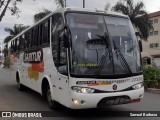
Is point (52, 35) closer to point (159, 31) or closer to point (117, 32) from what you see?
point (117, 32)

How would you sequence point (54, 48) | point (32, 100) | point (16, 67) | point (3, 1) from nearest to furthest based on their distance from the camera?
point (54, 48), point (32, 100), point (3, 1), point (16, 67)

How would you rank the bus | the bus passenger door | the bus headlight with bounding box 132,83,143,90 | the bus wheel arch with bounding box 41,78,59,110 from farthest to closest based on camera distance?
the bus wheel arch with bounding box 41,78,59,110 → the bus headlight with bounding box 132,83,143,90 → the bus passenger door → the bus

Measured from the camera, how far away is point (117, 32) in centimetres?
911

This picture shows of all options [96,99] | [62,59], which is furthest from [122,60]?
[62,59]

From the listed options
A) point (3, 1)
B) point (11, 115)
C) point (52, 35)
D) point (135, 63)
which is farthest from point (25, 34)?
point (135, 63)

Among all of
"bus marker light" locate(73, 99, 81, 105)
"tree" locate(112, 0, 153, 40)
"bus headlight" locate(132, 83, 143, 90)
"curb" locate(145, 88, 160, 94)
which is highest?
"tree" locate(112, 0, 153, 40)

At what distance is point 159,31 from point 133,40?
198 ft

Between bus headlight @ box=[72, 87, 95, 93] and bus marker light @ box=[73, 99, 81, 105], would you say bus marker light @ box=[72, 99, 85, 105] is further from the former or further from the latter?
bus headlight @ box=[72, 87, 95, 93]

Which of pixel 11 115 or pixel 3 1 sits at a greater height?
pixel 3 1

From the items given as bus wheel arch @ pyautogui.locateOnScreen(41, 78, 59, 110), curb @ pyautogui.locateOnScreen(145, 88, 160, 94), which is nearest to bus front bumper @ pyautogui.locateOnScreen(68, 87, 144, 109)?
bus wheel arch @ pyautogui.locateOnScreen(41, 78, 59, 110)

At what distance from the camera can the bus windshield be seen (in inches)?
332

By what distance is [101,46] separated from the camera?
8695 mm

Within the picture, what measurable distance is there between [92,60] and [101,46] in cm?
50

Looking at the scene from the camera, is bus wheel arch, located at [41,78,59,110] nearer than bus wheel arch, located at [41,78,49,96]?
Yes
